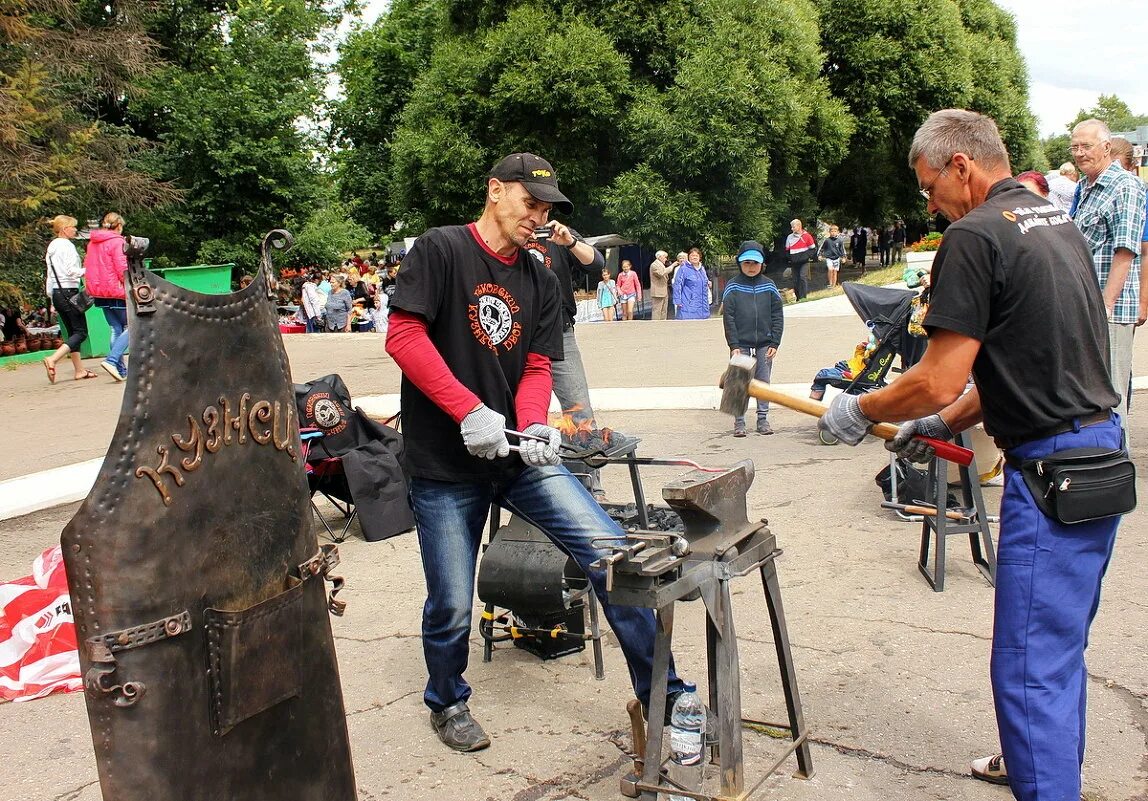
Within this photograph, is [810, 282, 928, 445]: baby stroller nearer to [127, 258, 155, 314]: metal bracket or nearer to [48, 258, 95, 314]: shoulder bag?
[127, 258, 155, 314]: metal bracket

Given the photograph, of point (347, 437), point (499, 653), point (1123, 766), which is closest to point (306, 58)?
point (347, 437)

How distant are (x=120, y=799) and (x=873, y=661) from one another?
10.2ft

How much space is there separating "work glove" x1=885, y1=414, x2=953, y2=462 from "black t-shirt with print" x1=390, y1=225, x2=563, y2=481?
1.26 metres

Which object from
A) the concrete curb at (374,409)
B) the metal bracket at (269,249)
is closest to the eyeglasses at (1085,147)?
the concrete curb at (374,409)

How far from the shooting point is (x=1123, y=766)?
11.2ft

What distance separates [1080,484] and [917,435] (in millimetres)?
715

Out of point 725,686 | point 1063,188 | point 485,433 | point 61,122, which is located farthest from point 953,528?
point 61,122

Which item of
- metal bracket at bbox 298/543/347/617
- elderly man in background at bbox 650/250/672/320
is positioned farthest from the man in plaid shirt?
elderly man in background at bbox 650/250/672/320

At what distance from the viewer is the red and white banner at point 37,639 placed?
4.39 m

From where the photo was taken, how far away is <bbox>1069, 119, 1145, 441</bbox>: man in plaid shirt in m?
5.84

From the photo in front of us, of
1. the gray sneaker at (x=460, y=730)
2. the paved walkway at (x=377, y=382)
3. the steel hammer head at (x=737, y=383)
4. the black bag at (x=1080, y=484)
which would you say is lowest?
the gray sneaker at (x=460, y=730)

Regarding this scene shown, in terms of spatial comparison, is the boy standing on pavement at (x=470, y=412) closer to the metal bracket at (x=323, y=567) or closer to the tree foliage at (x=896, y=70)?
the metal bracket at (x=323, y=567)

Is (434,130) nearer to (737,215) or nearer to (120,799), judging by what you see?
(737,215)

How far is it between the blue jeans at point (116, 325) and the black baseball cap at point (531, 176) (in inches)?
364
